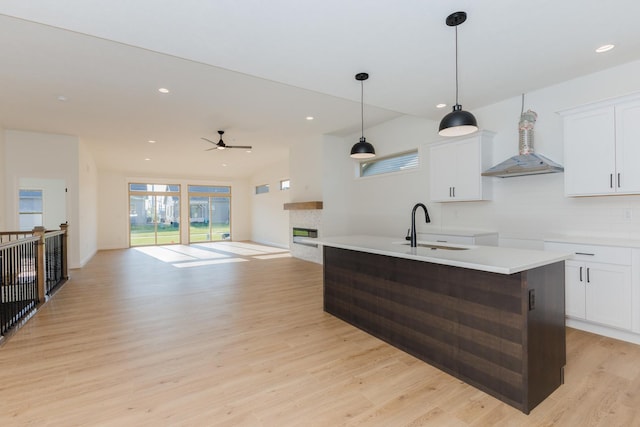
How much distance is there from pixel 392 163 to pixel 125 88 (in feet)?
16.3

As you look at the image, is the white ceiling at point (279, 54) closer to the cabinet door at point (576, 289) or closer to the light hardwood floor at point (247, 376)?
the cabinet door at point (576, 289)

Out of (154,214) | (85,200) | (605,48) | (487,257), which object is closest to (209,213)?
(154,214)

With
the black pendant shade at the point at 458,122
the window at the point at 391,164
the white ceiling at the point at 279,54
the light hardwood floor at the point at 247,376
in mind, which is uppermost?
the white ceiling at the point at 279,54

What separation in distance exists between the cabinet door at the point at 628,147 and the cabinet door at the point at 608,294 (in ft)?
2.72

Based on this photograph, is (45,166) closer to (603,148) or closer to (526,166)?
(526,166)

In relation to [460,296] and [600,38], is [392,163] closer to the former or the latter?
[600,38]

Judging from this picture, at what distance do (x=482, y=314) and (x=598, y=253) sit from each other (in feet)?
6.32

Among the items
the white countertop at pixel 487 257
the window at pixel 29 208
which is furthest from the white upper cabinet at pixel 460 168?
the window at pixel 29 208

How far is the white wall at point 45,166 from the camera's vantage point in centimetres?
654

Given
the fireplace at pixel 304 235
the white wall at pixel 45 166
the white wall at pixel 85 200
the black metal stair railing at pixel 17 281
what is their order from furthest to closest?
the fireplace at pixel 304 235, the white wall at pixel 85 200, the white wall at pixel 45 166, the black metal stair railing at pixel 17 281

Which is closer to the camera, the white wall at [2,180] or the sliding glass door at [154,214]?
the white wall at [2,180]

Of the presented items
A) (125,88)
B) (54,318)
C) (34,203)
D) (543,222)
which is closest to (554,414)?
(543,222)

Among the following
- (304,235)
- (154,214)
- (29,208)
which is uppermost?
(29,208)

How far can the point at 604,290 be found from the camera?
310cm
